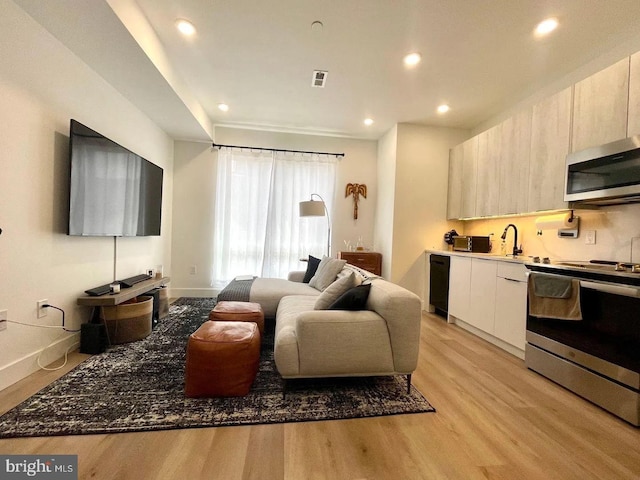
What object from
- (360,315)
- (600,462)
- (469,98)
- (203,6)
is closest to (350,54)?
A: (203,6)

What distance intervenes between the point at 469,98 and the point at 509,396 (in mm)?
3200

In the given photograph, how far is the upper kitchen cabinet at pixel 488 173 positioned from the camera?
3369 mm

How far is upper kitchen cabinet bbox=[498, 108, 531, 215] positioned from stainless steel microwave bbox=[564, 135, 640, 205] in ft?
1.90

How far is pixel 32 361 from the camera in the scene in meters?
2.09

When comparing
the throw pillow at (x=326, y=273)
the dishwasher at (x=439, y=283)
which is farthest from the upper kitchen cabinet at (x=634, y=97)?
the throw pillow at (x=326, y=273)

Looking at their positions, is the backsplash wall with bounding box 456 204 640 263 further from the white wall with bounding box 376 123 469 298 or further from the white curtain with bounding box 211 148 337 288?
the white curtain with bounding box 211 148 337 288

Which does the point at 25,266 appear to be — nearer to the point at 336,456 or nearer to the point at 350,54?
the point at 336,456

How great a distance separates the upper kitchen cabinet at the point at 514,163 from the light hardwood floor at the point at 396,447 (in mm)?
1980

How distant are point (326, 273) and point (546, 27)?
2.89m

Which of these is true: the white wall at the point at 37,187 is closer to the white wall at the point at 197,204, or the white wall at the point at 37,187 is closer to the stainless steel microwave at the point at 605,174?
the white wall at the point at 197,204

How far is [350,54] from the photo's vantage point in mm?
2684

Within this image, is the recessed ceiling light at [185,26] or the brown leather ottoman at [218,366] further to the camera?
the recessed ceiling light at [185,26]

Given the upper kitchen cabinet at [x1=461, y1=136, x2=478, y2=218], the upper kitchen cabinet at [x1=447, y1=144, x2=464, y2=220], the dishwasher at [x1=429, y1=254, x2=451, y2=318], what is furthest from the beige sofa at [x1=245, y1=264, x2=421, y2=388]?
the upper kitchen cabinet at [x1=447, y1=144, x2=464, y2=220]

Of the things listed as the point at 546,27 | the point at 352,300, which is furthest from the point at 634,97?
the point at 352,300
